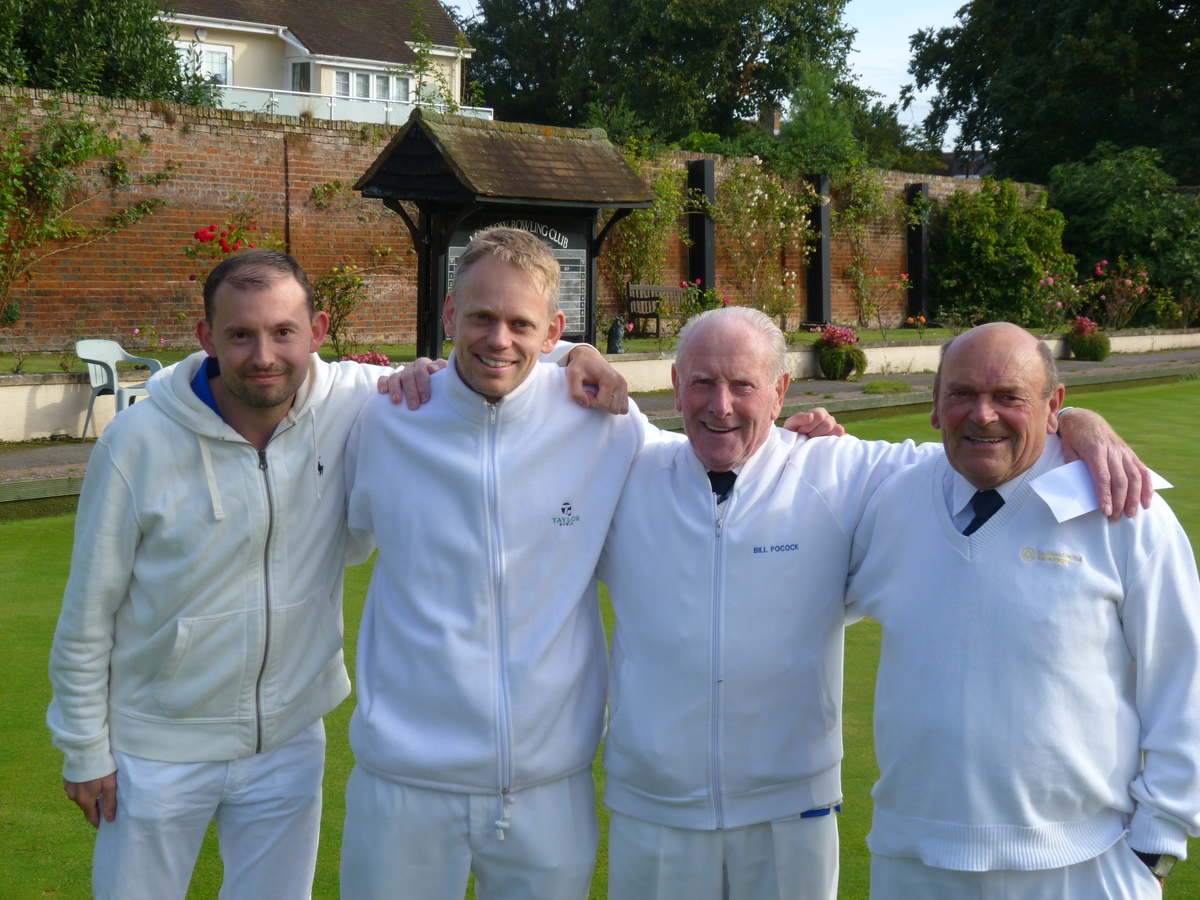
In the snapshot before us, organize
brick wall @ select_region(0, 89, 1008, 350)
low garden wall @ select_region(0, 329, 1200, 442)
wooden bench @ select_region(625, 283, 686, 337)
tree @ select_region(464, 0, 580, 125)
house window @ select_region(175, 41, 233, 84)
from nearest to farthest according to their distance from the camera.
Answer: low garden wall @ select_region(0, 329, 1200, 442)
brick wall @ select_region(0, 89, 1008, 350)
wooden bench @ select_region(625, 283, 686, 337)
house window @ select_region(175, 41, 233, 84)
tree @ select_region(464, 0, 580, 125)

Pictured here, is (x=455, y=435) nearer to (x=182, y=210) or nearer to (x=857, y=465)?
(x=857, y=465)

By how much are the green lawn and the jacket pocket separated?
0.87 m

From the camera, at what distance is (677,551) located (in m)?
2.37

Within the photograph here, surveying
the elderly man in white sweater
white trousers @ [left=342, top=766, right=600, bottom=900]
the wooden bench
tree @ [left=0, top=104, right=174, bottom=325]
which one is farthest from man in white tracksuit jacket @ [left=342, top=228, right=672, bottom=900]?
the wooden bench

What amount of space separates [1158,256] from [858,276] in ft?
22.5

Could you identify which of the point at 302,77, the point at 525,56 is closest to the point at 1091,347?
the point at 302,77

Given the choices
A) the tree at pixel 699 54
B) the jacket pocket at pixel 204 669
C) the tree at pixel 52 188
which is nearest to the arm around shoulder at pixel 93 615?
the jacket pocket at pixel 204 669

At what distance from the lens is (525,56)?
40625mm

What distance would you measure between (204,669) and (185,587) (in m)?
0.19

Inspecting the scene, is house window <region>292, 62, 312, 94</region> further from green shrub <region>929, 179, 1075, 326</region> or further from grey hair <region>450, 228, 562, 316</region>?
grey hair <region>450, 228, 562, 316</region>

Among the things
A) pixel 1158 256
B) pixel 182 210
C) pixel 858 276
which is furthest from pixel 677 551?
pixel 1158 256

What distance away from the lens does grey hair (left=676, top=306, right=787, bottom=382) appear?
7.82ft

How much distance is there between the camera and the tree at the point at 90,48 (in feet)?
56.8

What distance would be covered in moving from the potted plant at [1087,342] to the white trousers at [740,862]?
17144 mm
